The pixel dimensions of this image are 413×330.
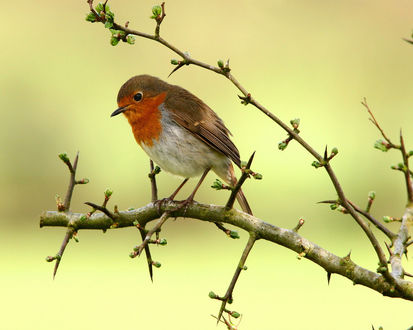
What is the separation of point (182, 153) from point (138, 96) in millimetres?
394

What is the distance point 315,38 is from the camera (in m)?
15.4

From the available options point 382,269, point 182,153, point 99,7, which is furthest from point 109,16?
point 182,153

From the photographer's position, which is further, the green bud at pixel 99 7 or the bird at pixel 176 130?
the bird at pixel 176 130

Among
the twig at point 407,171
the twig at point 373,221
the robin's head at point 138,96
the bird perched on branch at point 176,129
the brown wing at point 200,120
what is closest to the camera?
the twig at point 407,171

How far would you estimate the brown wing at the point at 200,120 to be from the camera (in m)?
3.45

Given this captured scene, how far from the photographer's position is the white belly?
→ 358 centimetres

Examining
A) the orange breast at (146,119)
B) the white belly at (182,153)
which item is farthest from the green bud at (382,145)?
the orange breast at (146,119)

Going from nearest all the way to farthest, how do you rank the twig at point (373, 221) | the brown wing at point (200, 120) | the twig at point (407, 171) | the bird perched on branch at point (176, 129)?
the twig at point (407, 171), the twig at point (373, 221), the brown wing at point (200, 120), the bird perched on branch at point (176, 129)

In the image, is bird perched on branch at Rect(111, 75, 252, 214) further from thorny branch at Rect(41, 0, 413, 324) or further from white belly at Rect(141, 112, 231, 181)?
thorny branch at Rect(41, 0, 413, 324)

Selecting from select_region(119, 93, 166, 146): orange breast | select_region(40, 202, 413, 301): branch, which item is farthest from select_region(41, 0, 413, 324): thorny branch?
select_region(119, 93, 166, 146): orange breast

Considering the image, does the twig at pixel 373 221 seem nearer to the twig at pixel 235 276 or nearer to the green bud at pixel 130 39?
the twig at pixel 235 276

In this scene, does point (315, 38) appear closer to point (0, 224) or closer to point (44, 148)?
point (44, 148)

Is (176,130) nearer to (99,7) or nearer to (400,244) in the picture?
(99,7)

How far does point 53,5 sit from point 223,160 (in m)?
13.0
